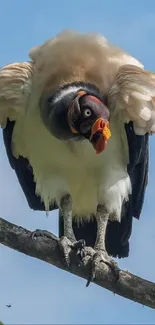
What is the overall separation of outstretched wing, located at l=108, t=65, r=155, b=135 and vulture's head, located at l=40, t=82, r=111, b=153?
0.13 metres

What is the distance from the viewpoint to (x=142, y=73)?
845 cm

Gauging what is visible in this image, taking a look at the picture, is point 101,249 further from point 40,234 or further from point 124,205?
point 124,205

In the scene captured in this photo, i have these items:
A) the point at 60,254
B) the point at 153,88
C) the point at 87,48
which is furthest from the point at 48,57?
the point at 60,254

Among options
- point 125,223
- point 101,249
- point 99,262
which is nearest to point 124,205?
point 125,223

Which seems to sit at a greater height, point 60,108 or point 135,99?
point 135,99

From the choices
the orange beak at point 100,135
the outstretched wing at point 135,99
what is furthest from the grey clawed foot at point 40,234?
the outstretched wing at point 135,99

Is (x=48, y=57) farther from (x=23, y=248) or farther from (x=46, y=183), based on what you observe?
(x=23, y=248)

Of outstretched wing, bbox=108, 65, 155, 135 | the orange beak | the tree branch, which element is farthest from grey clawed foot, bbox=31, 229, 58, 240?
outstretched wing, bbox=108, 65, 155, 135

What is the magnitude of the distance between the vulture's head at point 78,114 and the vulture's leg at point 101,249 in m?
0.87

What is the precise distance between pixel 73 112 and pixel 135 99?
526 mm

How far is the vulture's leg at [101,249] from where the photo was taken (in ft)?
25.2

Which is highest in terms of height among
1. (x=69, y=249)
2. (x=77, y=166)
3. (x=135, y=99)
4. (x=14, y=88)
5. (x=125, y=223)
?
(x=135, y=99)

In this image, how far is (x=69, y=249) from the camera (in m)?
7.89

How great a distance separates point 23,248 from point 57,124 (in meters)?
1.22
